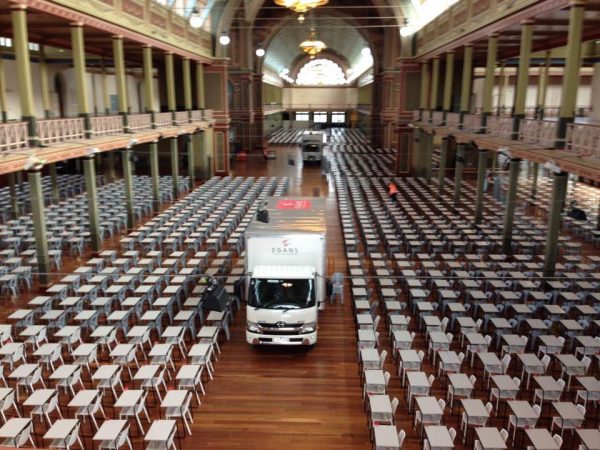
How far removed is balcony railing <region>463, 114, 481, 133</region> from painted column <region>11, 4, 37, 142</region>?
16.1 m

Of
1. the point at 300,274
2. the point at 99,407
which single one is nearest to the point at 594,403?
the point at 300,274

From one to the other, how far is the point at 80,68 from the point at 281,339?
40.6 ft

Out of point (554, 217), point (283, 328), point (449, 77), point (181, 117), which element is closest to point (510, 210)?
point (554, 217)

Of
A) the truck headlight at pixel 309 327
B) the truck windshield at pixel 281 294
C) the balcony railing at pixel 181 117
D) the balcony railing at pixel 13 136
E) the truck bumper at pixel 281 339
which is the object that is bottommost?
the truck bumper at pixel 281 339

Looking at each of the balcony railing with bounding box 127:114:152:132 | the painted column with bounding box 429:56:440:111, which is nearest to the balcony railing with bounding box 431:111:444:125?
the painted column with bounding box 429:56:440:111

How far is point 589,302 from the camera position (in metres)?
13.5

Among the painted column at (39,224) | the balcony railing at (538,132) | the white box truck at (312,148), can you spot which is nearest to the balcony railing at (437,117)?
the balcony railing at (538,132)

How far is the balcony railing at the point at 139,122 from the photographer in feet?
70.9

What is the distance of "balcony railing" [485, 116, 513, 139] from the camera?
18.0 m

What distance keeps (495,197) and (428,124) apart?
610 centimetres

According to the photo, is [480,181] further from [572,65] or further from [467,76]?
[572,65]

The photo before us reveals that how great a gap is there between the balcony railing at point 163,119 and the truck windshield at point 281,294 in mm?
15236

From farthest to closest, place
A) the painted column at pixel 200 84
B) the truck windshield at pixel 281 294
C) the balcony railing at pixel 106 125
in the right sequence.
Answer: the painted column at pixel 200 84, the balcony railing at pixel 106 125, the truck windshield at pixel 281 294

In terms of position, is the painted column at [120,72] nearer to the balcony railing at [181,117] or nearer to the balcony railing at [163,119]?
the balcony railing at [163,119]
